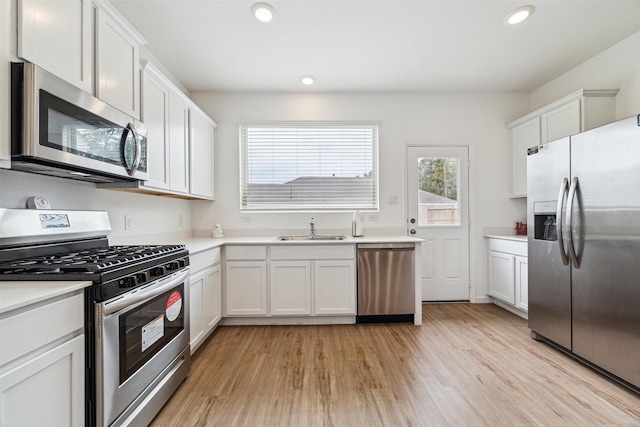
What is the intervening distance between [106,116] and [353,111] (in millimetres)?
2759

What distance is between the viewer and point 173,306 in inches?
72.9

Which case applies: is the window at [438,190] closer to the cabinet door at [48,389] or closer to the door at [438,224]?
the door at [438,224]

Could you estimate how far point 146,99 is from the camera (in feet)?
6.92

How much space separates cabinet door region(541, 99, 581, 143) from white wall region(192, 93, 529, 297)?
0.63 meters

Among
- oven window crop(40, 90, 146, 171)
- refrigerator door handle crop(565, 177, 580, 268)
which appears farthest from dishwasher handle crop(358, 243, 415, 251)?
oven window crop(40, 90, 146, 171)

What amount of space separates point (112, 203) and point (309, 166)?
217 cm

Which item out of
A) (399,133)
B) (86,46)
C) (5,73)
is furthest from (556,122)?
(5,73)

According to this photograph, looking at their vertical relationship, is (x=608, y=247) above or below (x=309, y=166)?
below

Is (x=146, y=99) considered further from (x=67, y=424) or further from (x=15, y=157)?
(x=67, y=424)

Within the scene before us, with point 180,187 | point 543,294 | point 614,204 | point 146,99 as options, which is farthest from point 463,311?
point 146,99

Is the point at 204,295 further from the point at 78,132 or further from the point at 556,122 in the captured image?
the point at 556,122

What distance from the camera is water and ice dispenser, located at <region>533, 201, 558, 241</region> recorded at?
2414 mm

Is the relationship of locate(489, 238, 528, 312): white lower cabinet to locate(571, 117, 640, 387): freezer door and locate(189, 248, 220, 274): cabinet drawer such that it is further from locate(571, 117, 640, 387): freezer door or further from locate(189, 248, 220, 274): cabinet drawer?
locate(189, 248, 220, 274): cabinet drawer

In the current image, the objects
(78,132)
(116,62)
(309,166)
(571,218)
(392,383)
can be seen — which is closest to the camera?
(78,132)
